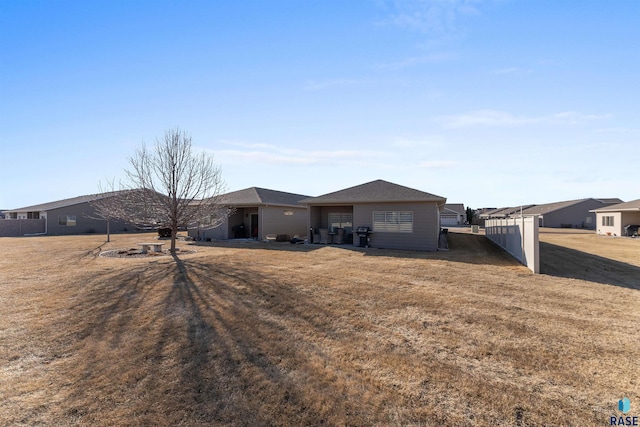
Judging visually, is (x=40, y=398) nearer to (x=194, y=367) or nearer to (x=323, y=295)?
(x=194, y=367)

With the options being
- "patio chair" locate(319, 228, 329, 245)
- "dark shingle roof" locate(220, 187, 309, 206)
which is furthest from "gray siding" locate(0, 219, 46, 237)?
"patio chair" locate(319, 228, 329, 245)

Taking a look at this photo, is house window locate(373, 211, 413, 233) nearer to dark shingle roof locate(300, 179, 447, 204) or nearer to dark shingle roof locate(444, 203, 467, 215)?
dark shingle roof locate(300, 179, 447, 204)

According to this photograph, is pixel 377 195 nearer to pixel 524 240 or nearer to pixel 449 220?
pixel 524 240

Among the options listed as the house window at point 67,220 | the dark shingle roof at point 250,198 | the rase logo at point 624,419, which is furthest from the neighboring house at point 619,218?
the house window at point 67,220

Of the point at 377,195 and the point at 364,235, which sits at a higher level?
the point at 377,195

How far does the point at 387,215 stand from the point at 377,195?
1.23m

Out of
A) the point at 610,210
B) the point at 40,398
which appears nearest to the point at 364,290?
the point at 40,398

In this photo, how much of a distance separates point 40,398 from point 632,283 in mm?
13398

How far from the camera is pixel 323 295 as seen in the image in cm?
732

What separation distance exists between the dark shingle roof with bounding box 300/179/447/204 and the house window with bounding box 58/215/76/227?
27.6 metres

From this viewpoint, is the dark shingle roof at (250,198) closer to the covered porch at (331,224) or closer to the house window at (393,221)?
the covered porch at (331,224)

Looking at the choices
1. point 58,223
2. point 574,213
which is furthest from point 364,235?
point 574,213

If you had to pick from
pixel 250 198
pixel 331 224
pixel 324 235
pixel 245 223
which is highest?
pixel 250 198

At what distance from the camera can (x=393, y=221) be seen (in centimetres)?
1686
